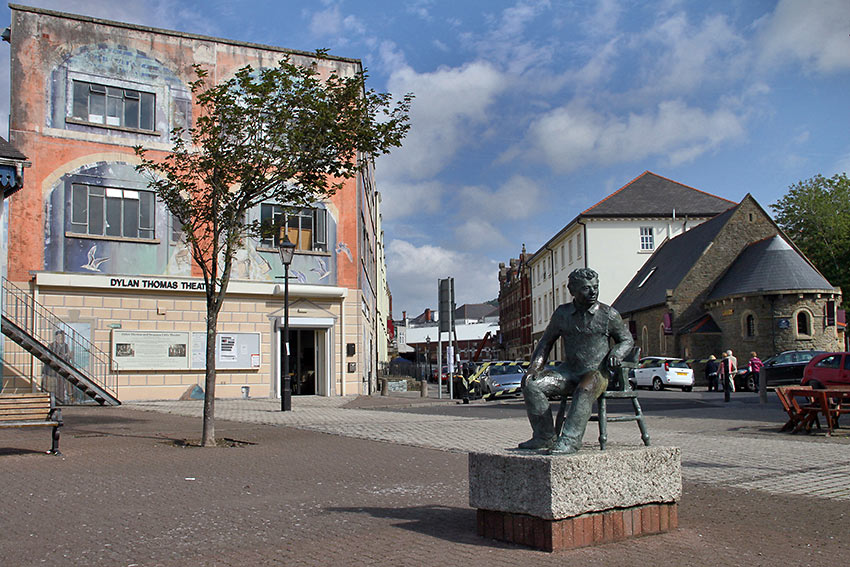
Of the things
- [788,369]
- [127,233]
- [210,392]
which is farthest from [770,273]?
[210,392]

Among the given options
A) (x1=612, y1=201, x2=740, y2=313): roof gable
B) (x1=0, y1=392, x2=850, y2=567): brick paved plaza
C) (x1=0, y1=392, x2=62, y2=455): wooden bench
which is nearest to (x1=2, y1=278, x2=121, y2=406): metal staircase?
(x1=0, y1=392, x2=850, y2=567): brick paved plaza

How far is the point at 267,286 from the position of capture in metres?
26.8

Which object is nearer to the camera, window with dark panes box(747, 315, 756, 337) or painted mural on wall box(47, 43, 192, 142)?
painted mural on wall box(47, 43, 192, 142)

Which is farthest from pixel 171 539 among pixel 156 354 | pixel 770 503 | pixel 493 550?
pixel 156 354

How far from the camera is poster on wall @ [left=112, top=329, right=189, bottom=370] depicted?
24.7 meters

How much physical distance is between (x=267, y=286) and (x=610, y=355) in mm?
22057

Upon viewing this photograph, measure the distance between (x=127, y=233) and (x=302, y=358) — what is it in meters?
7.68

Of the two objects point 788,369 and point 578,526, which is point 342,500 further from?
point 788,369

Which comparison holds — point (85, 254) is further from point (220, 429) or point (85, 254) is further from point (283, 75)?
point (283, 75)

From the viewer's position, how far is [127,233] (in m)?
25.2

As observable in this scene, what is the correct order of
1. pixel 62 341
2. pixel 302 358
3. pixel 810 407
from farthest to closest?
1. pixel 302 358
2. pixel 62 341
3. pixel 810 407

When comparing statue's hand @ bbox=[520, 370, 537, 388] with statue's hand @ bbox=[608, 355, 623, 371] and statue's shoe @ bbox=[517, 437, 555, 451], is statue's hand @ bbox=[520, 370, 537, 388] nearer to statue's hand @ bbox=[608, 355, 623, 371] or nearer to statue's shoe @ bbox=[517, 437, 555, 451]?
statue's shoe @ bbox=[517, 437, 555, 451]

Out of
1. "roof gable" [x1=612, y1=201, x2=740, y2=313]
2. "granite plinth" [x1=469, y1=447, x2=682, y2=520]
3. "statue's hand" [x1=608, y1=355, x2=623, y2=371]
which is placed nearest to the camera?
"granite plinth" [x1=469, y1=447, x2=682, y2=520]

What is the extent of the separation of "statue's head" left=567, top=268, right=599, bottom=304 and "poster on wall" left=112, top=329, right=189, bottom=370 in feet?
70.5
